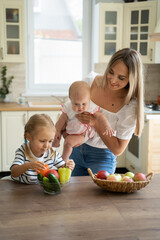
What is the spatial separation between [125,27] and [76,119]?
244cm

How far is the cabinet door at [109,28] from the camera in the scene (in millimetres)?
4133

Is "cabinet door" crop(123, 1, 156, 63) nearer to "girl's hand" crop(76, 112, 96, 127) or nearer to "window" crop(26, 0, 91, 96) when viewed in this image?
"window" crop(26, 0, 91, 96)

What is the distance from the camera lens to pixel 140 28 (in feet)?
13.7

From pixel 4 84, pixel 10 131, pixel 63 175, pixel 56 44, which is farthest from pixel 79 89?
pixel 56 44

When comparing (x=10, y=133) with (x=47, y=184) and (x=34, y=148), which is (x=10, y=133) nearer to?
(x=34, y=148)

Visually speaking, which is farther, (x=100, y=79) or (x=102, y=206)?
(x=100, y=79)

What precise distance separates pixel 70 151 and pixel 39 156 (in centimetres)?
37

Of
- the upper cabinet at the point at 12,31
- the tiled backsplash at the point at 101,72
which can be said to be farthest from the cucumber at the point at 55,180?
the tiled backsplash at the point at 101,72

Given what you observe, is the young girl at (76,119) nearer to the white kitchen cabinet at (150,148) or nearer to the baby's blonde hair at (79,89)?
the baby's blonde hair at (79,89)

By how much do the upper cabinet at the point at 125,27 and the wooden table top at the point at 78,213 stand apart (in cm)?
278

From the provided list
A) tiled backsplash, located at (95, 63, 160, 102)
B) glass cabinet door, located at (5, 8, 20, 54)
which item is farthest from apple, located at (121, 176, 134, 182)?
tiled backsplash, located at (95, 63, 160, 102)

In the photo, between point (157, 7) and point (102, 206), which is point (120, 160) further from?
point (102, 206)

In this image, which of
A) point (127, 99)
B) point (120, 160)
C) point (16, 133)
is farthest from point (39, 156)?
point (120, 160)

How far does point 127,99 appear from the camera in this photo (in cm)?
192
